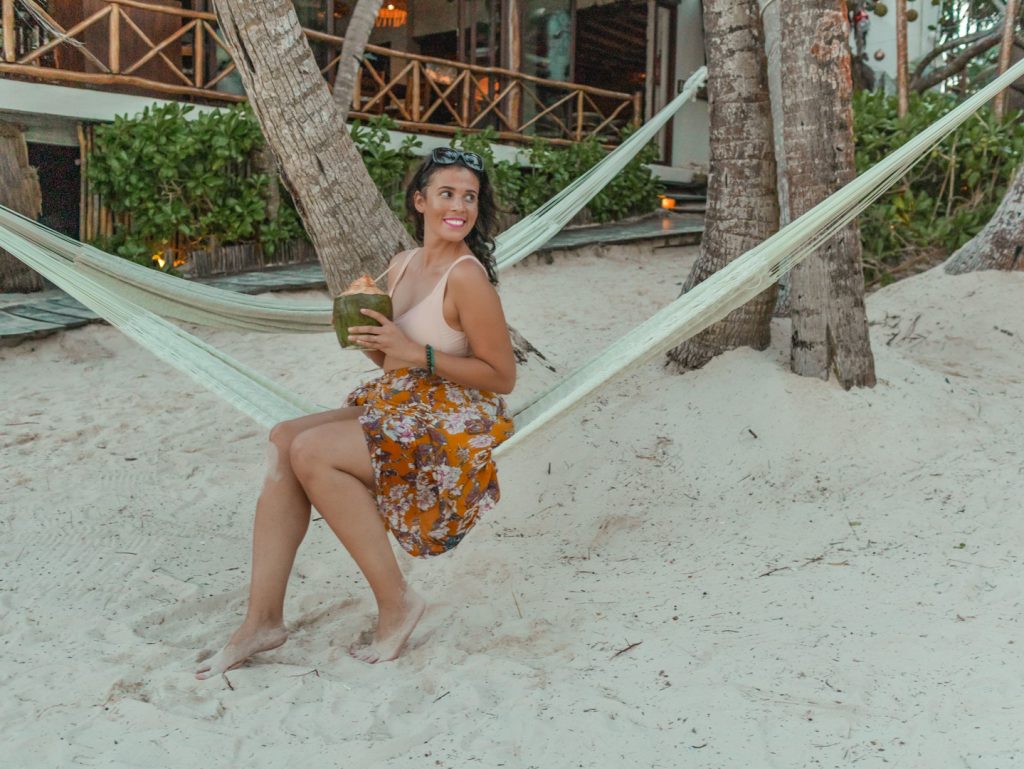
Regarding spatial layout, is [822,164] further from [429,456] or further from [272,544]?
[272,544]

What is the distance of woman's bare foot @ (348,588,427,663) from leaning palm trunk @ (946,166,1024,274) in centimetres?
282

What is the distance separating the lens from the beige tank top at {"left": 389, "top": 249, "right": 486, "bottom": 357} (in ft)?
6.30

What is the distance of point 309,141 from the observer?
9.32ft

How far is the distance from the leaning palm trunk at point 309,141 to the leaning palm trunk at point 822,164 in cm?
116

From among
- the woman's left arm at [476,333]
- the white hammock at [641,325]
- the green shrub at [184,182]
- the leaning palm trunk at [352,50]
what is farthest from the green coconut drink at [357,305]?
the green shrub at [184,182]

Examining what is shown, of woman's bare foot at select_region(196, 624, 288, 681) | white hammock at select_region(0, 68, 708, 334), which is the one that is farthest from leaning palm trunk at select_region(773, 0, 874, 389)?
woman's bare foot at select_region(196, 624, 288, 681)

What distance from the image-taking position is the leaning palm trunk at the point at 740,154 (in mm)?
2809

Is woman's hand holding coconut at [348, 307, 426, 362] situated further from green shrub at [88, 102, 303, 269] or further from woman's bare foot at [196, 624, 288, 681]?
green shrub at [88, 102, 303, 269]

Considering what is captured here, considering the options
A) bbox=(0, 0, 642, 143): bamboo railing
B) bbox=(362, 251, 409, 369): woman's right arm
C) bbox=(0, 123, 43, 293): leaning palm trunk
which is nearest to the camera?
bbox=(362, 251, 409, 369): woman's right arm

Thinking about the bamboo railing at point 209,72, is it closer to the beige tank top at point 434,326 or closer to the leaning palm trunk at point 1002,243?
the beige tank top at point 434,326

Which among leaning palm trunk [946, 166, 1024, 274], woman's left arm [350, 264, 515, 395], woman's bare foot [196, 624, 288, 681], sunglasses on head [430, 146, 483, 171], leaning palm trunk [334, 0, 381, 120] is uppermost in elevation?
leaning palm trunk [334, 0, 381, 120]

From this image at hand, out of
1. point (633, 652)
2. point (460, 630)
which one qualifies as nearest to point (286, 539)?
point (460, 630)

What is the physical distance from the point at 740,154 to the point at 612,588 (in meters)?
1.34

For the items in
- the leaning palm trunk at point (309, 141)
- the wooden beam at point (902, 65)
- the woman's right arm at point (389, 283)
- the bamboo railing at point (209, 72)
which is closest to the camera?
the woman's right arm at point (389, 283)
